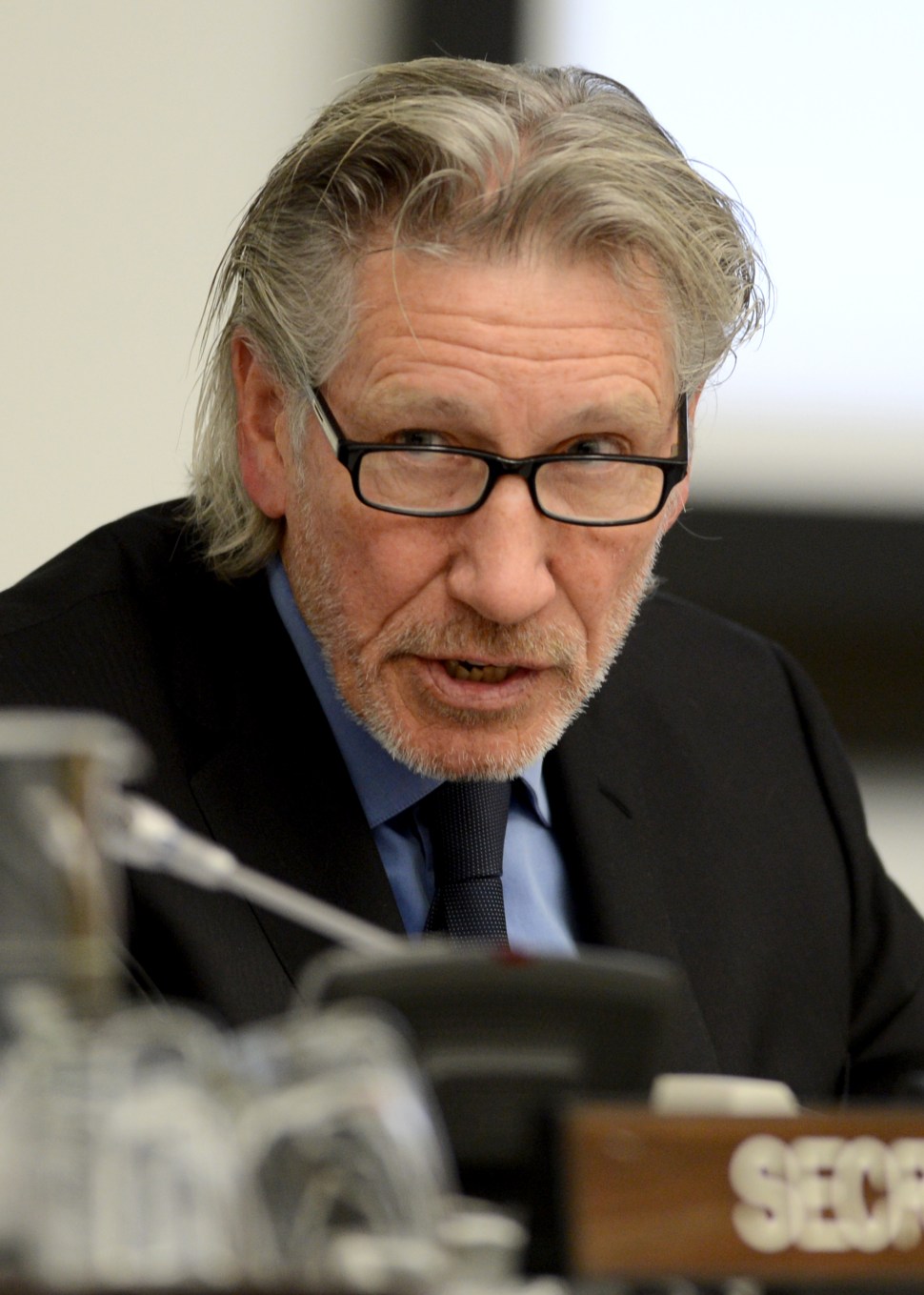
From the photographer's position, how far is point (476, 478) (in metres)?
1.37

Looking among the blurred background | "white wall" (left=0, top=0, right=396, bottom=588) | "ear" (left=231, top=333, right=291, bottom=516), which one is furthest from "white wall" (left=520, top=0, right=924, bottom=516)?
"ear" (left=231, top=333, right=291, bottom=516)

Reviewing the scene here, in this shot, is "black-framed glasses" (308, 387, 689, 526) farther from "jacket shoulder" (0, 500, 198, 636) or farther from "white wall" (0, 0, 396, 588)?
"white wall" (0, 0, 396, 588)

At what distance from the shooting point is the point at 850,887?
179 centimetres

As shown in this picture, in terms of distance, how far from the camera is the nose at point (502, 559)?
1.34 meters

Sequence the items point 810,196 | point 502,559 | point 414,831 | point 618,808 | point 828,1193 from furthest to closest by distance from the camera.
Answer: point 810,196
point 618,808
point 414,831
point 502,559
point 828,1193

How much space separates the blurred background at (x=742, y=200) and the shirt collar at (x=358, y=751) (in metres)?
1.03

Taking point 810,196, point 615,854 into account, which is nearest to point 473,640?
point 615,854

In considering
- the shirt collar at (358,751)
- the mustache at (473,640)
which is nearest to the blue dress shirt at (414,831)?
the shirt collar at (358,751)

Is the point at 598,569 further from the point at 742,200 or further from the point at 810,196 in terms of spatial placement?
the point at 810,196

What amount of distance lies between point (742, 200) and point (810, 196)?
40 cm

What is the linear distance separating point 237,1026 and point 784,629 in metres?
1.69

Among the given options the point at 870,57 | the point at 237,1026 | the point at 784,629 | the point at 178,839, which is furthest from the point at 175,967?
the point at 870,57

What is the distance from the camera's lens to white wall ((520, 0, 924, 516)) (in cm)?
275

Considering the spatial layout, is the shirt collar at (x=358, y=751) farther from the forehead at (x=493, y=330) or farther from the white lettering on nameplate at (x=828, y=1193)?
the white lettering on nameplate at (x=828, y=1193)
